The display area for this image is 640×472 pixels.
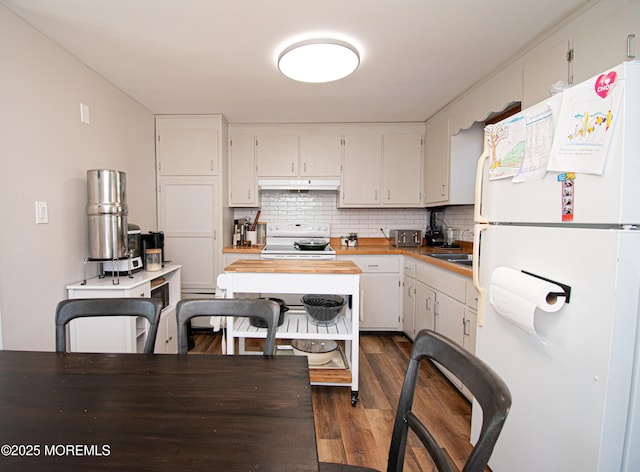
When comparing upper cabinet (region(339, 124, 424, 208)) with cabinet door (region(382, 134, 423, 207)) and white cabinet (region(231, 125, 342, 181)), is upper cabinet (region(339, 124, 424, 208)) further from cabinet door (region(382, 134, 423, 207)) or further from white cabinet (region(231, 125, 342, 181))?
white cabinet (region(231, 125, 342, 181))

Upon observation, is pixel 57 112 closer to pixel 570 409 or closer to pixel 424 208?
pixel 570 409

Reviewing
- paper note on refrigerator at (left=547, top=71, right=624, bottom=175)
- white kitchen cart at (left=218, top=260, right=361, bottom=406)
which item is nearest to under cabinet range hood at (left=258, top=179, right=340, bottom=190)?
white kitchen cart at (left=218, top=260, right=361, bottom=406)

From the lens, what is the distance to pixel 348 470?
93 centimetres

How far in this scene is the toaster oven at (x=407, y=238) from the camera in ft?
11.6

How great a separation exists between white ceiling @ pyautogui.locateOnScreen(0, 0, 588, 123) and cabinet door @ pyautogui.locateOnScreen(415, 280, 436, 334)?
1845mm

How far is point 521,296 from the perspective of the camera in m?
1.14

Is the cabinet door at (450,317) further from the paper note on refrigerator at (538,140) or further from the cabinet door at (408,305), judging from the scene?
the paper note on refrigerator at (538,140)

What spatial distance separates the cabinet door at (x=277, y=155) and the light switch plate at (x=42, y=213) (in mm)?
2068

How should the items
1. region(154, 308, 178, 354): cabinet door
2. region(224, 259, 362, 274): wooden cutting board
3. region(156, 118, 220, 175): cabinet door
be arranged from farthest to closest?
region(156, 118, 220, 175): cabinet door → region(154, 308, 178, 354): cabinet door → region(224, 259, 362, 274): wooden cutting board

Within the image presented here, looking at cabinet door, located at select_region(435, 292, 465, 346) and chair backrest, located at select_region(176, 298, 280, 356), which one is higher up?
chair backrest, located at select_region(176, 298, 280, 356)

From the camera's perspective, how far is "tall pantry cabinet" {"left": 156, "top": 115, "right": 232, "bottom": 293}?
325 centimetres

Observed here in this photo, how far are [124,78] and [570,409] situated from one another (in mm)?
3440

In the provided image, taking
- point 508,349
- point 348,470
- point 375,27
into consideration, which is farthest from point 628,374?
point 375,27

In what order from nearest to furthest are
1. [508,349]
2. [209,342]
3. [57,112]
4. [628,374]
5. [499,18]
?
[628,374], [508,349], [499,18], [57,112], [209,342]
